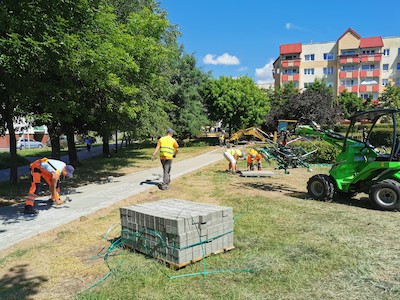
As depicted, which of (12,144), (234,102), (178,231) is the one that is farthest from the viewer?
(234,102)

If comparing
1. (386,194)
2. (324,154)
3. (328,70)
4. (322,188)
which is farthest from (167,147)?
(328,70)

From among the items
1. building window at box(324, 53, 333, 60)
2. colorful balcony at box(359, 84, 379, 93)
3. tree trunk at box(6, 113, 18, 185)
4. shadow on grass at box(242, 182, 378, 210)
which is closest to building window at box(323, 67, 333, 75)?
building window at box(324, 53, 333, 60)

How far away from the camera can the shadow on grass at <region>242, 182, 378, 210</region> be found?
8.28 m

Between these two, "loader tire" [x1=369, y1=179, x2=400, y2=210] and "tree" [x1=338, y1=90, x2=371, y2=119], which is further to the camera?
"tree" [x1=338, y1=90, x2=371, y2=119]

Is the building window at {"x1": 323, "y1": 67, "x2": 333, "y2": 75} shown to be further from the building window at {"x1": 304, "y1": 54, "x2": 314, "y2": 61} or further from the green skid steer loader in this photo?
the green skid steer loader

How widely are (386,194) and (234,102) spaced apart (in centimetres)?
2695

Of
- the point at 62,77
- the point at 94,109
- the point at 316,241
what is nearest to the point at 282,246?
the point at 316,241

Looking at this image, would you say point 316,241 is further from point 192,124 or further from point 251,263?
point 192,124

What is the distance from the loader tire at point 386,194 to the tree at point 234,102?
26546mm

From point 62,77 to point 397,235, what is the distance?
8.49m

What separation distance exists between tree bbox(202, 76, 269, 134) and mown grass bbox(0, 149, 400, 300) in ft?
88.5

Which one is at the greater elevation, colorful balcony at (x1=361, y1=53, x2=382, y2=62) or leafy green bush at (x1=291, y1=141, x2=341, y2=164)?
colorful balcony at (x1=361, y1=53, x2=382, y2=62)

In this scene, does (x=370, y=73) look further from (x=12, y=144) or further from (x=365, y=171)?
(x=12, y=144)

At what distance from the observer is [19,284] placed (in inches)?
169
